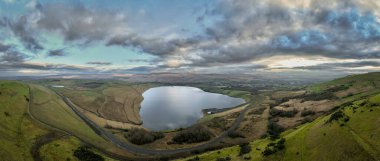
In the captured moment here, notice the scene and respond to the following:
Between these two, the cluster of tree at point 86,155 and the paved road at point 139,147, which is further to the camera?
the paved road at point 139,147

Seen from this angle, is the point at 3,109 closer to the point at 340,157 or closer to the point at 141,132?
the point at 141,132

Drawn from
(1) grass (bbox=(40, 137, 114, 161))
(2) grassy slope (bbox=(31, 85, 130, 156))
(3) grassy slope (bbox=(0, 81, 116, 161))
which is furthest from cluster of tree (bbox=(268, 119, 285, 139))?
(3) grassy slope (bbox=(0, 81, 116, 161))

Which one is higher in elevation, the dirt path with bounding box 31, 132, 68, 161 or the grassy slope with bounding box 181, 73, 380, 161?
the grassy slope with bounding box 181, 73, 380, 161

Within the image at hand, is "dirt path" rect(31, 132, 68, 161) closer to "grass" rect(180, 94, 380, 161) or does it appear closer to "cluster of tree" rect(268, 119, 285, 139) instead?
"grass" rect(180, 94, 380, 161)

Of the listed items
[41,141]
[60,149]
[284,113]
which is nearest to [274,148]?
[60,149]

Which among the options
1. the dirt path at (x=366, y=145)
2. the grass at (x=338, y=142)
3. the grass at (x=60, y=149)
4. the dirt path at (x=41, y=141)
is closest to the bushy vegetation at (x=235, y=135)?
the grass at (x=338, y=142)

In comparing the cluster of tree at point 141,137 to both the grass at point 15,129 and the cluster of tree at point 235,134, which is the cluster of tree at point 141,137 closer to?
the cluster of tree at point 235,134

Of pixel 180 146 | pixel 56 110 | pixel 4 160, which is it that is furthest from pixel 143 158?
pixel 56 110

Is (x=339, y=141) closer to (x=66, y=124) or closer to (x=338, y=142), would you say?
(x=338, y=142)
